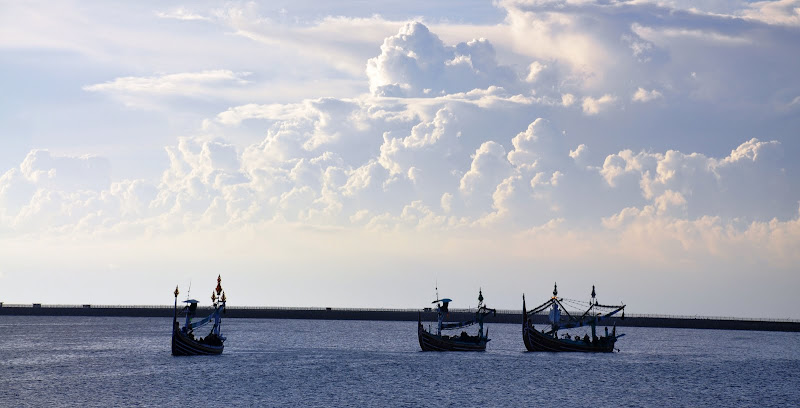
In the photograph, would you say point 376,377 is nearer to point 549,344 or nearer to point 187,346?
point 187,346

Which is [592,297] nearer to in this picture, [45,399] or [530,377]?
[530,377]

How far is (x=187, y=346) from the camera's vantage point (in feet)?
362

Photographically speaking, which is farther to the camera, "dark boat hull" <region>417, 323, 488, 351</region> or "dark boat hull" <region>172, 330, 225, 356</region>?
"dark boat hull" <region>417, 323, 488, 351</region>

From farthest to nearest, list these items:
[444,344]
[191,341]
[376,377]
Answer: [444,344], [191,341], [376,377]

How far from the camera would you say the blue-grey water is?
7712 cm

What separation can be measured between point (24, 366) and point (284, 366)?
28971mm

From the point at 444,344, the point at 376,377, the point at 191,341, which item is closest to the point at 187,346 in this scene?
the point at 191,341

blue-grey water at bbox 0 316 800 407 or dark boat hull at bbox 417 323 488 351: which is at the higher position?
dark boat hull at bbox 417 323 488 351

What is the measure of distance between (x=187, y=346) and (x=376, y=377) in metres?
28.2

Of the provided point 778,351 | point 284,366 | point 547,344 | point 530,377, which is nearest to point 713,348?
point 778,351

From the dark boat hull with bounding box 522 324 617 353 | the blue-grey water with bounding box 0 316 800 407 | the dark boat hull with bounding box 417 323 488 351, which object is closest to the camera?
the blue-grey water with bounding box 0 316 800 407

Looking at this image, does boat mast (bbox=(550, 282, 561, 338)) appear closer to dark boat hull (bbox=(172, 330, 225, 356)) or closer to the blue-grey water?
the blue-grey water

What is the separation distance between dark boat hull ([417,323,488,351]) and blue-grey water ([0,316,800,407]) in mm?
1530

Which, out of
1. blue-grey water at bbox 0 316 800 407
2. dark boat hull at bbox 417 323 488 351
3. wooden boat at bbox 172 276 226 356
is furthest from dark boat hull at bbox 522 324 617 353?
wooden boat at bbox 172 276 226 356
